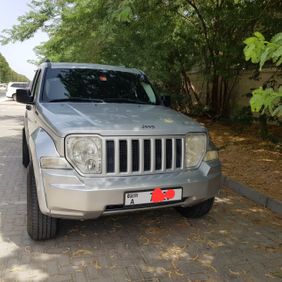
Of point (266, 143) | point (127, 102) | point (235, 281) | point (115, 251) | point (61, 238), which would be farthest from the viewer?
point (266, 143)

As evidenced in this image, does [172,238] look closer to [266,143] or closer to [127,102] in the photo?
[127,102]

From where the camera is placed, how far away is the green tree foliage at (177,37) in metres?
8.81

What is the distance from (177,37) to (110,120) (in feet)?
27.5

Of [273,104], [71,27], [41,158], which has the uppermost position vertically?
[71,27]

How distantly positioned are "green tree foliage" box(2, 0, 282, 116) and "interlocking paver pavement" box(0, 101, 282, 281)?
3706mm

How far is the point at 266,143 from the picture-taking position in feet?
28.4

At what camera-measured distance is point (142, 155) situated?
365 cm

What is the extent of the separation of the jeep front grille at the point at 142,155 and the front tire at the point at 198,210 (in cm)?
81

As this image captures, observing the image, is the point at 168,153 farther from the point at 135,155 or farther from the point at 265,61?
the point at 265,61

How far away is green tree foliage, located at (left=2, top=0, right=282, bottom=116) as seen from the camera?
8809mm

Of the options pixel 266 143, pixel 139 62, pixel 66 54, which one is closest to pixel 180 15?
pixel 139 62

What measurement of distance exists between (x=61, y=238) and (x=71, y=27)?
373 inches

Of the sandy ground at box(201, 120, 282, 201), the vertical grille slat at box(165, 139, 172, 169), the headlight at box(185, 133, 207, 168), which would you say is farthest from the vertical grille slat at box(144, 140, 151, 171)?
the sandy ground at box(201, 120, 282, 201)

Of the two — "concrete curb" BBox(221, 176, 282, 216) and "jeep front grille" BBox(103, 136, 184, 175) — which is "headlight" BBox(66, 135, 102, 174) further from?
"concrete curb" BBox(221, 176, 282, 216)
